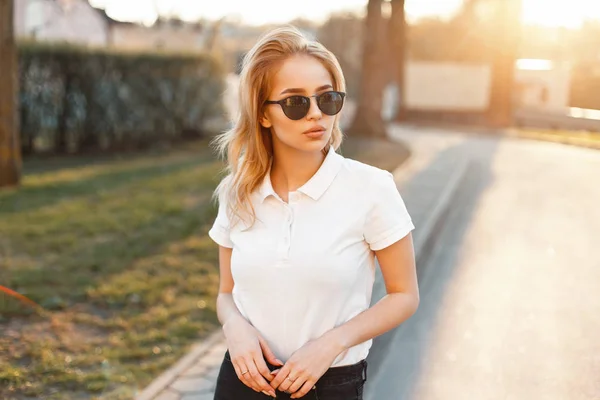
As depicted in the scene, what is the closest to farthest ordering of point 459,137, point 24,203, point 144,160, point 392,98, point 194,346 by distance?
point 194,346, point 24,203, point 144,160, point 459,137, point 392,98

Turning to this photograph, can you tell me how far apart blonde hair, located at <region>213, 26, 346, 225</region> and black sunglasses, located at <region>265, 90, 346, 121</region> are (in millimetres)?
79

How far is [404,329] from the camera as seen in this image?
543cm

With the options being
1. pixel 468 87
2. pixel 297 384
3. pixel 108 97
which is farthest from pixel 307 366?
pixel 468 87

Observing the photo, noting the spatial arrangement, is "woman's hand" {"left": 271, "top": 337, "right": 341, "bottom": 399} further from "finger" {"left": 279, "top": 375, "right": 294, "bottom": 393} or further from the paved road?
the paved road

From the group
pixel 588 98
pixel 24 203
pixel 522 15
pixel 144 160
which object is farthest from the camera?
pixel 588 98

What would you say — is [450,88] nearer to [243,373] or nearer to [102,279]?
[102,279]

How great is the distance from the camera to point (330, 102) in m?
2.33

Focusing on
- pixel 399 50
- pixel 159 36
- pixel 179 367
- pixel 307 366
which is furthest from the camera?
pixel 159 36

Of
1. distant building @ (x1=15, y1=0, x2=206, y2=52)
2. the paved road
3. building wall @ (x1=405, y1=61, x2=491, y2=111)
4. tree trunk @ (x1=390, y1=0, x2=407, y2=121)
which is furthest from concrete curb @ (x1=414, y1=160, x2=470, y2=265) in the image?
building wall @ (x1=405, y1=61, x2=491, y2=111)

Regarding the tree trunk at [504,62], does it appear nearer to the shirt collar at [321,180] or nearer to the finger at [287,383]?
the shirt collar at [321,180]

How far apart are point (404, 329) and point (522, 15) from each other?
25500 millimetres

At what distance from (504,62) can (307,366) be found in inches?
1110

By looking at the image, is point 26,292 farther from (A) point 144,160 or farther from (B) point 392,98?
(B) point 392,98

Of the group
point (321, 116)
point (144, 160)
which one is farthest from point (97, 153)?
point (321, 116)
